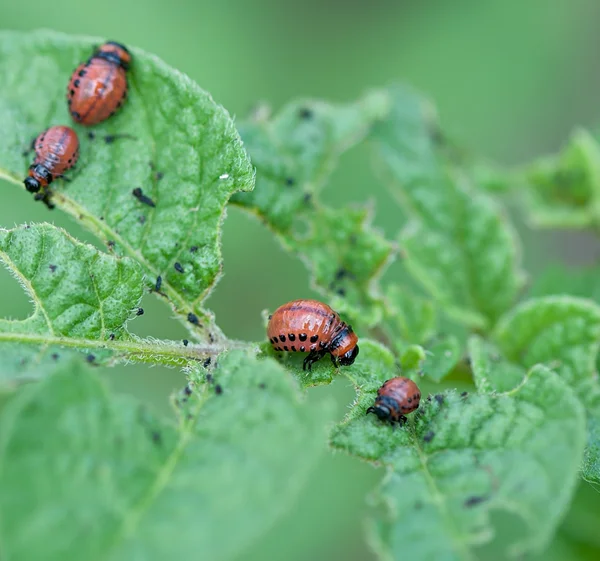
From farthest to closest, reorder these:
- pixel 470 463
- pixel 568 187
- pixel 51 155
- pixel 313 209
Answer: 1. pixel 568 187
2. pixel 313 209
3. pixel 51 155
4. pixel 470 463

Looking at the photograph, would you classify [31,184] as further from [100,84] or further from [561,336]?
[561,336]

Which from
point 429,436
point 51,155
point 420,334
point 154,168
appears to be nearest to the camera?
point 429,436

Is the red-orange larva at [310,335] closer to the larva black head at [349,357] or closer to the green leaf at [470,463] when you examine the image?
the larva black head at [349,357]

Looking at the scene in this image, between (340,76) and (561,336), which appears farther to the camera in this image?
(340,76)

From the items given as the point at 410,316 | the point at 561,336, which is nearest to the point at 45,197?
Answer: the point at 410,316

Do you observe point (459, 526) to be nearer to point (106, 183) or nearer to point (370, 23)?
point (106, 183)

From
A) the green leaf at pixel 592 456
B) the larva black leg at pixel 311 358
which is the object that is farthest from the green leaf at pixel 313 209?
the green leaf at pixel 592 456

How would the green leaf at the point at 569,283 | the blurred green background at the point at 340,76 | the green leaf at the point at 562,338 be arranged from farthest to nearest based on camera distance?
the blurred green background at the point at 340,76
the green leaf at the point at 569,283
the green leaf at the point at 562,338
